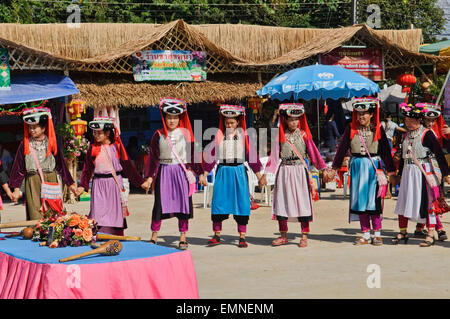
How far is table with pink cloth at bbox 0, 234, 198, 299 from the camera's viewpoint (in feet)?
16.7

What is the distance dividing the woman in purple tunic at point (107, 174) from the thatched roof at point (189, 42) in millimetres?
6721

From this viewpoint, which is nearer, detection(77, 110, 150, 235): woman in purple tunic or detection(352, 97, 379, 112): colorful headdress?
detection(77, 110, 150, 235): woman in purple tunic

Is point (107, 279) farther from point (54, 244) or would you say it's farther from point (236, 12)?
point (236, 12)

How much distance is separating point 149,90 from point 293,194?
7.75 metres

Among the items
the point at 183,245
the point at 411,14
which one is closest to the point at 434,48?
the point at 183,245

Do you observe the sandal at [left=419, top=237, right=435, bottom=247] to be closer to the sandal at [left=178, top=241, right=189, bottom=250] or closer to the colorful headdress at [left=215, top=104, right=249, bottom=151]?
the colorful headdress at [left=215, top=104, right=249, bottom=151]

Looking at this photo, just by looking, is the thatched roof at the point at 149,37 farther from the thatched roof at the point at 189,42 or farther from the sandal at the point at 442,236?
the sandal at the point at 442,236

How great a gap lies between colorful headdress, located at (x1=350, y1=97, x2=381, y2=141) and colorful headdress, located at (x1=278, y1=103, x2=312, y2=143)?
0.58 metres

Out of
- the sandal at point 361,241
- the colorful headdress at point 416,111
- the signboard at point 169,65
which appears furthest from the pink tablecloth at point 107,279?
the signboard at point 169,65

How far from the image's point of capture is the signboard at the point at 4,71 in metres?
14.2

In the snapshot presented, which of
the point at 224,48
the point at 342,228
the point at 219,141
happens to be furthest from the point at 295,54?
the point at 219,141

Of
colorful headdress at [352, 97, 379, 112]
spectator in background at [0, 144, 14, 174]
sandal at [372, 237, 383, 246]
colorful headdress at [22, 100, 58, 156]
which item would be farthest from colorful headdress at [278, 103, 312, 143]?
spectator in background at [0, 144, 14, 174]

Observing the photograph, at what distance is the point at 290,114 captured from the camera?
30.0ft
